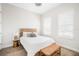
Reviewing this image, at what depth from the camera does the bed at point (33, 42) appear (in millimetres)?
1477

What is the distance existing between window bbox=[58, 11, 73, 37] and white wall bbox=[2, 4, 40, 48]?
0.45 metres

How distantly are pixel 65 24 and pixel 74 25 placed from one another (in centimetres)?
16

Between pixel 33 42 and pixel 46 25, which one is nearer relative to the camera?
pixel 33 42

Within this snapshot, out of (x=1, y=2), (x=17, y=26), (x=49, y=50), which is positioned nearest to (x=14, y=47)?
(x=17, y=26)

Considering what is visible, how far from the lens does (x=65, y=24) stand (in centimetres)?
149

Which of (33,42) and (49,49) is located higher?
(33,42)

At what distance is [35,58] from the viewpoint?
57.2 inches

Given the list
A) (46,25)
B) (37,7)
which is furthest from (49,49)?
(37,7)

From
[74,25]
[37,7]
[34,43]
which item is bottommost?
[34,43]

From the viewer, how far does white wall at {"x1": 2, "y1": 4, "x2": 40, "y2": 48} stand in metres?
1.45

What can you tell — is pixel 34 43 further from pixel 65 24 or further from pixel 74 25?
pixel 74 25

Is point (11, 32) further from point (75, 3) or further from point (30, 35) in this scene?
point (75, 3)

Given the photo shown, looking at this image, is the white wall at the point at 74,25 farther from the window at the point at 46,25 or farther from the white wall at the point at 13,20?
the white wall at the point at 13,20

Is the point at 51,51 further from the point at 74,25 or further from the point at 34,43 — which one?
the point at 74,25
